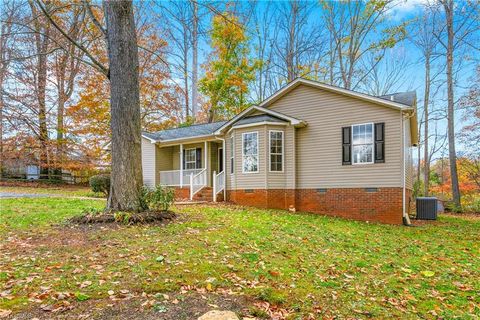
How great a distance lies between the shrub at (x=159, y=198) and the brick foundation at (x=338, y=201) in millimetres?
5788

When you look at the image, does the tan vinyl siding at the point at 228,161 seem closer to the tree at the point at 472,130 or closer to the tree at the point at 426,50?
the tree at the point at 426,50

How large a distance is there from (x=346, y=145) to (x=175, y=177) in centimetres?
Result: 984

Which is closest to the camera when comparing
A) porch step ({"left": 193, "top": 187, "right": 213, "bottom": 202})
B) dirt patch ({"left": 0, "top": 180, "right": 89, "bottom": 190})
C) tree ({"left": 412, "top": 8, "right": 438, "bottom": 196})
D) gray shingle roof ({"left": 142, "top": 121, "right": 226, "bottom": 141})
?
porch step ({"left": 193, "top": 187, "right": 213, "bottom": 202})

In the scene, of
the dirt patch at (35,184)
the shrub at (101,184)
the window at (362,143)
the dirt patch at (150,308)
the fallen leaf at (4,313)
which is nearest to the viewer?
the fallen leaf at (4,313)

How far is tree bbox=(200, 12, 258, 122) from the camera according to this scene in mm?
25000

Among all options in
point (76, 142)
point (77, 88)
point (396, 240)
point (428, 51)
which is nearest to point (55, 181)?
point (76, 142)

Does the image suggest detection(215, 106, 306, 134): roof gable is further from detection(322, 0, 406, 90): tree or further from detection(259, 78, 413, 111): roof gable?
detection(322, 0, 406, 90): tree

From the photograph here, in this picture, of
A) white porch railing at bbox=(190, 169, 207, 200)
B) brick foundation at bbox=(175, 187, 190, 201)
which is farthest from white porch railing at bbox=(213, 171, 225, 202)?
brick foundation at bbox=(175, 187, 190, 201)

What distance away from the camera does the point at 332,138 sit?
1270 cm

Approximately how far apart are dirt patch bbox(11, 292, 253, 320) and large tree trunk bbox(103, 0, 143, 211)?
4068mm

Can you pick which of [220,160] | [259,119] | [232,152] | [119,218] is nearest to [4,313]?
[119,218]

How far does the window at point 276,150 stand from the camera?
43.9ft

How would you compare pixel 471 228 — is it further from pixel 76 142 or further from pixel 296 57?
pixel 76 142

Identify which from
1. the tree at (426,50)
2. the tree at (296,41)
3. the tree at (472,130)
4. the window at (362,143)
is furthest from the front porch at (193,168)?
the tree at (472,130)
